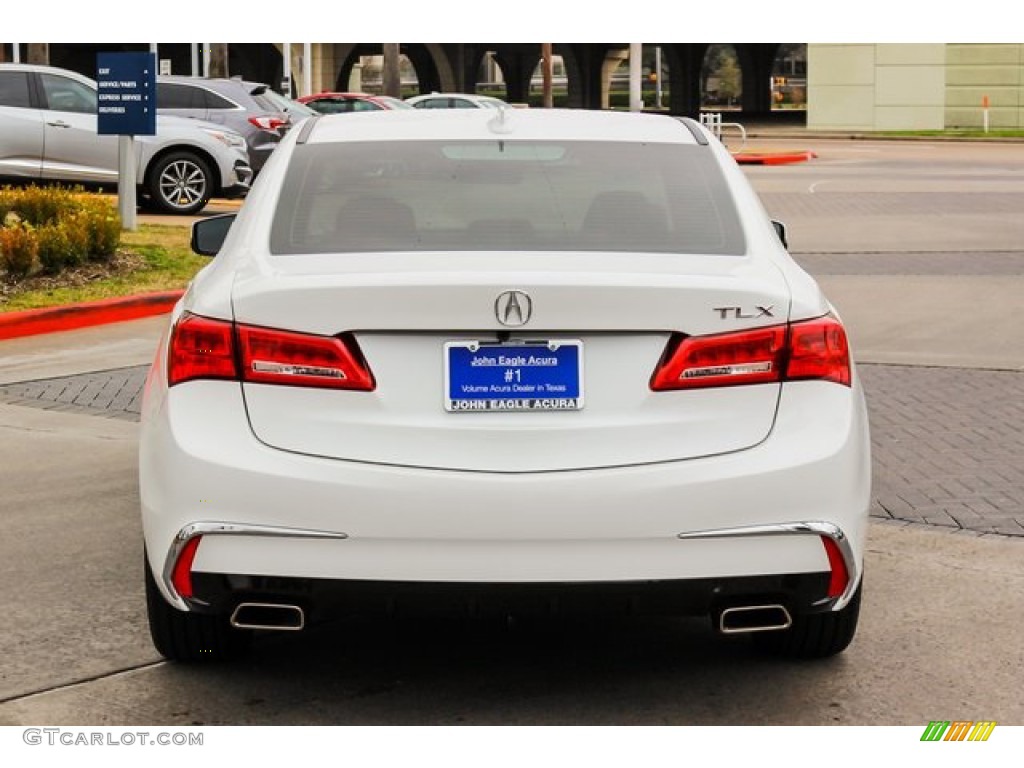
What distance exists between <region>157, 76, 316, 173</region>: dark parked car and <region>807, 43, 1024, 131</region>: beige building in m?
35.3

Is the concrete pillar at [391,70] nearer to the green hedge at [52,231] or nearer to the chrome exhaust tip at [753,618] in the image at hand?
the green hedge at [52,231]

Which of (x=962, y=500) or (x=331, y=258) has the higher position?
(x=331, y=258)

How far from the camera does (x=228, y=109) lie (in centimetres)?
2694

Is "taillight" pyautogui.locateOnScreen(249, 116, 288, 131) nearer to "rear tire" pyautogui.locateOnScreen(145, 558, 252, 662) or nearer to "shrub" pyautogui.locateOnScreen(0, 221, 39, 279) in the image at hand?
"shrub" pyautogui.locateOnScreen(0, 221, 39, 279)

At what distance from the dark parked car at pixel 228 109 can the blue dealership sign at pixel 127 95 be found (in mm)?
8160

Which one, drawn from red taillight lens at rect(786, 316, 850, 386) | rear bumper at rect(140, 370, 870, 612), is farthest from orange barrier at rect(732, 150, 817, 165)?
rear bumper at rect(140, 370, 870, 612)

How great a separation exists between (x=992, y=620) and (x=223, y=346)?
263cm

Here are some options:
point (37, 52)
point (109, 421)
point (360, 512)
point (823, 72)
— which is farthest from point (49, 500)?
point (823, 72)

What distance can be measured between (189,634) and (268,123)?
73.0 feet

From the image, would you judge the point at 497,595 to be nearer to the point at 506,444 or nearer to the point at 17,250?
the point at 506,444

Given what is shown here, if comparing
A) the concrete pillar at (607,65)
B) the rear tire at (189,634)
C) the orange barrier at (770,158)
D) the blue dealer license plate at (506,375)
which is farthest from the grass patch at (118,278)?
the concrete pillar at (607,65)

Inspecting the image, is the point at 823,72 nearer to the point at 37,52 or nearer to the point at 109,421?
the point at 37,52

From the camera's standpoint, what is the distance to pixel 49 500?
7.59 meters

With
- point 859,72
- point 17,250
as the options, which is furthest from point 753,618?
point 859,72
